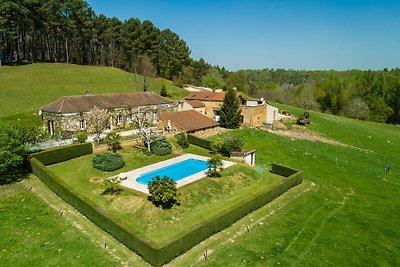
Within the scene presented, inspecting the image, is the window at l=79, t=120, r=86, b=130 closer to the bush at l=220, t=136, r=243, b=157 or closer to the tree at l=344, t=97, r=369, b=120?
the bush at l=220, t=136, r=243, b=157

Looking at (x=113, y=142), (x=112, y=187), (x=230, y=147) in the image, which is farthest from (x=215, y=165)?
(x=113, y=142)

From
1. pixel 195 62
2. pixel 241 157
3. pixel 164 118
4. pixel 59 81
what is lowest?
pixel 241 157

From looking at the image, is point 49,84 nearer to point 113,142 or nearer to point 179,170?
point 113,142

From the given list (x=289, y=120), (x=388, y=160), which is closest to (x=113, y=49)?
(x=289, y=120)

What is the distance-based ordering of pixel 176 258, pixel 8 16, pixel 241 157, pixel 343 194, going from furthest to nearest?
1. pixel 8 16
2. pixel 241 157
3. pixel 343 194
4. pixel 176 258

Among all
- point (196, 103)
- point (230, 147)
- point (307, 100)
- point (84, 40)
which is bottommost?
point (230, 147)

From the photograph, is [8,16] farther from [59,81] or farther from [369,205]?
[369,205]

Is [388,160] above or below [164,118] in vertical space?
below

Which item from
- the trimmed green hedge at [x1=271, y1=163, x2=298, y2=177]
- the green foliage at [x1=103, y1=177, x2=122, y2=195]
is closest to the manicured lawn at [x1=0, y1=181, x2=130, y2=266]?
the green foliage at [x1=103, y1=177, x2=122, y2=195]
